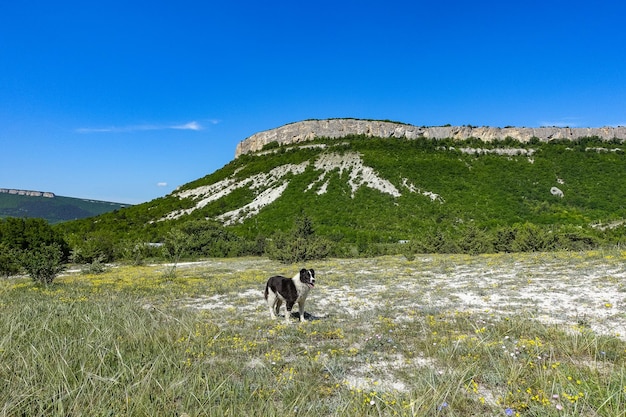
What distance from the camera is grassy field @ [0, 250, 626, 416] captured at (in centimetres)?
357

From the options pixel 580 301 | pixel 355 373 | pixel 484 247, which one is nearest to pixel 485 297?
pixel 580 301

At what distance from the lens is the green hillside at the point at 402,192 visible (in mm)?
51688

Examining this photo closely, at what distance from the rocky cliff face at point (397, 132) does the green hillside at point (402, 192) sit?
170 inches

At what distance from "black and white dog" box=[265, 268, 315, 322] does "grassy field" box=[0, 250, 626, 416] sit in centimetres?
41

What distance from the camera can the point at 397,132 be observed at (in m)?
94.7

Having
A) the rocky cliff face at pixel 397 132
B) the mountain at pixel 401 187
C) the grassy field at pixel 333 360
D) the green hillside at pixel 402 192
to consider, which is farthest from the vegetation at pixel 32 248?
the rocky cliff face at pixel 397 132

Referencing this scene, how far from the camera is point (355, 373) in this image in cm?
516

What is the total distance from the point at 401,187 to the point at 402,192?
1825 millimetres

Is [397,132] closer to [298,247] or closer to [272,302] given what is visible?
[298,247]

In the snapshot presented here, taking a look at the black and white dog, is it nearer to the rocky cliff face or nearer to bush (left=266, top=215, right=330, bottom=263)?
bush (left=266, top=215, right=330, bottom=263)

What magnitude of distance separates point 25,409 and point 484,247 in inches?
1110

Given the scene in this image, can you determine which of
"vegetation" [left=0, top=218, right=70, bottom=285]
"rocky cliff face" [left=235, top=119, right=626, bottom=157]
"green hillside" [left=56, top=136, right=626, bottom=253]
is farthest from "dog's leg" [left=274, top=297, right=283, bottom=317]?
"rocky cliff face" [left=235, top=119, right=626, bottom=157]

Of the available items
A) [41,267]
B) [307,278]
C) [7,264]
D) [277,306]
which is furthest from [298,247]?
[7,264]

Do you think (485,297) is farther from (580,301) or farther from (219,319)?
(219,319)
